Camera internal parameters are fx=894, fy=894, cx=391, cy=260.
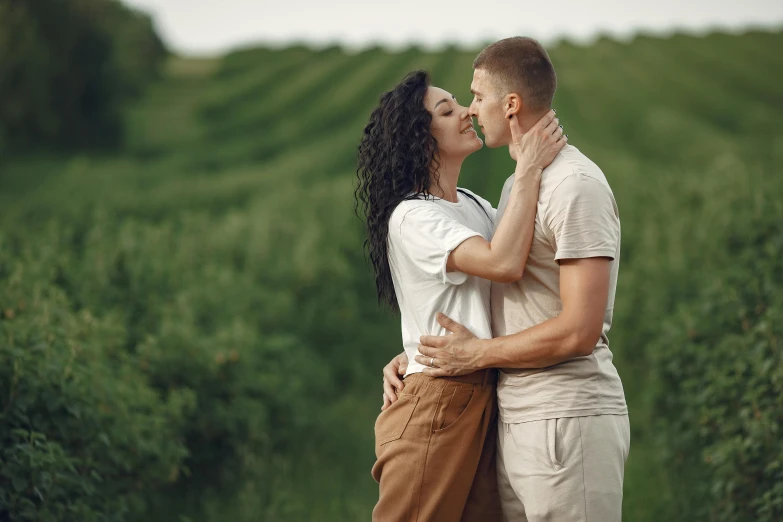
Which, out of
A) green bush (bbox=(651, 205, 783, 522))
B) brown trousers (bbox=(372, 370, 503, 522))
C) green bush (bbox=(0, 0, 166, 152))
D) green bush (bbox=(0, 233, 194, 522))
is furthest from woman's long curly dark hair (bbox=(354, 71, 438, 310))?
green bush (bbox=(0, 0, 166, 152))

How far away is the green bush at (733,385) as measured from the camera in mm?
4559

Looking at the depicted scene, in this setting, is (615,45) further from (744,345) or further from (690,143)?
(744,345)

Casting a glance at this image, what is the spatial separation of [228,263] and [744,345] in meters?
5.72

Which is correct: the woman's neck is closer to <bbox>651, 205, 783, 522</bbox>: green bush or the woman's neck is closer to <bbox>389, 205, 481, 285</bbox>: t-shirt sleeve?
<bbox>389, 205, 481, 285</bbox>: t-shirt sleeve

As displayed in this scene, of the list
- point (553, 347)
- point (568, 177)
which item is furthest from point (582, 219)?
point (553, 347)

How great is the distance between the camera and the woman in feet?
9.47

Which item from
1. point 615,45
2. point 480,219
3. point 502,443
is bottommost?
point 502,443

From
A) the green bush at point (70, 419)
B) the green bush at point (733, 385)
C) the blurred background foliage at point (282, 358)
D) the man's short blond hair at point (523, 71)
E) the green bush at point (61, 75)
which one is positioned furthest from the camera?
the green bush at point (61, 75)

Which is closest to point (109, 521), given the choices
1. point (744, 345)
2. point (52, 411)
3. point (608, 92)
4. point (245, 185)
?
point (52, 411)

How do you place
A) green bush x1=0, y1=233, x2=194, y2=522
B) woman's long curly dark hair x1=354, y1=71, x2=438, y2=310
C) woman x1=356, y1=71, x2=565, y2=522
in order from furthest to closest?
green bush x1=0, y1=233, x2=194, y2=522 < woman's long curly dark hair x1=354, y1=71, x2=438, y2=310 < woman x1=356, y1=71, x2=565, y2=522

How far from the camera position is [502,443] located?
302cm

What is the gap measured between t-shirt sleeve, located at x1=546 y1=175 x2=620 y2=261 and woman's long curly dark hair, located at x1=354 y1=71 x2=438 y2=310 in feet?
1.88

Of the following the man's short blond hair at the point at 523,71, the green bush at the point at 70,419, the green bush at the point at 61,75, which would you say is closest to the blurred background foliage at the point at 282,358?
the green bush at the point at 70,419

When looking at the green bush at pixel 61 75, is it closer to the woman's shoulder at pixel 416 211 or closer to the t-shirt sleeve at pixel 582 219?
the woman's shoulder at pixel 416 211
